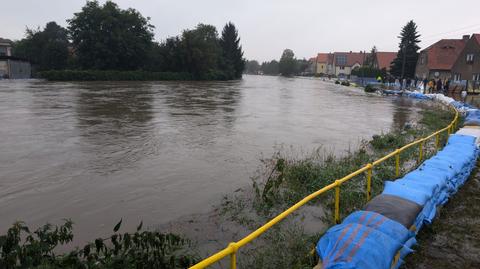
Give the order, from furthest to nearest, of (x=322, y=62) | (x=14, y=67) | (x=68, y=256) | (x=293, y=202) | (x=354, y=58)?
(x=322, y=62)
(x=354, y=58)
(x=14, y=67)
(x=293, y=202)
(x=68, y=256)

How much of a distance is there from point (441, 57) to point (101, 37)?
55144 millimetres

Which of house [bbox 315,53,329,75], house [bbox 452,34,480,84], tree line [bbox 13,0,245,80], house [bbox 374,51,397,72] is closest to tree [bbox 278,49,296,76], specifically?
house [bbox 315,53,329,75]

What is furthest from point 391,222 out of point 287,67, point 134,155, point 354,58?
point 287,67

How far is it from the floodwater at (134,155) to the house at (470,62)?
105 feet

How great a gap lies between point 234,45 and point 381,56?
3832 cm

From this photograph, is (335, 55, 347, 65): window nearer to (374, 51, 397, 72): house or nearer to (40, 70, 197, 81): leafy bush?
(374, 51, 397, 72): house

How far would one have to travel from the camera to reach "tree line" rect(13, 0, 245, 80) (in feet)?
219

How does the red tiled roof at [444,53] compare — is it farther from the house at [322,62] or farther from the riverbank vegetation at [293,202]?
the house at [322,62]

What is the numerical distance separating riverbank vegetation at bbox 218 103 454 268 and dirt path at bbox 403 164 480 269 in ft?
4.43

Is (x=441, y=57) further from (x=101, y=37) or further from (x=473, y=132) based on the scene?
(x=101, y=37)

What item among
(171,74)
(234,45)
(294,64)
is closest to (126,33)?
(171,74)

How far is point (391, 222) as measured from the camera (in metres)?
5.00

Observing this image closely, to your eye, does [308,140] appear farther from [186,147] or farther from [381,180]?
[381,180]

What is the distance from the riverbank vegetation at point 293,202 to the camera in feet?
18.1
